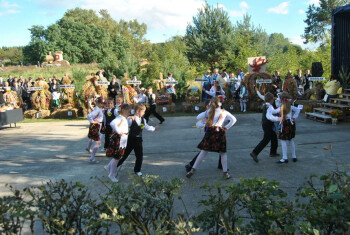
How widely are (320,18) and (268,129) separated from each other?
4225 centimetres

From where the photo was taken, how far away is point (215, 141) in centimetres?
560

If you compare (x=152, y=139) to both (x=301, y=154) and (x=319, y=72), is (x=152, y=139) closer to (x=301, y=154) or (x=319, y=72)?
(x=301, y=154)

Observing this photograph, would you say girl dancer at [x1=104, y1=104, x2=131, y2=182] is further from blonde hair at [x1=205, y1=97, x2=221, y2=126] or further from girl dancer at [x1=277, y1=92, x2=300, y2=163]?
girl dancer at [x1=277, y1=92, x2=300, y2=163]

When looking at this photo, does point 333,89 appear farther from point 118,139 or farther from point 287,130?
point 118,139

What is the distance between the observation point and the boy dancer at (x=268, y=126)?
6375 millimetres

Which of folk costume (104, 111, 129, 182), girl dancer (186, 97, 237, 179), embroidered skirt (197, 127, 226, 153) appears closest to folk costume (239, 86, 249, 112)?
girl dancer (186, 97, 237, 179)

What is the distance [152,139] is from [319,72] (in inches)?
401

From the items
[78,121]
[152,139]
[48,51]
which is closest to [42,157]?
[152,139]

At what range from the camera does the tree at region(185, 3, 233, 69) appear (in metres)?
24.2

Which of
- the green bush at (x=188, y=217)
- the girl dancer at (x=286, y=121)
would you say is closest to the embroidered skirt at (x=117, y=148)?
the green bush at (x=188, y=217)

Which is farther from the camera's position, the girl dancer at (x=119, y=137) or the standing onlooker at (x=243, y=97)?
the standing onlooker at (x=243, y=97)

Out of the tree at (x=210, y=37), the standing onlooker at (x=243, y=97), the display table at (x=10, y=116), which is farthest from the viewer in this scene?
the tree at (x=210, y=37)

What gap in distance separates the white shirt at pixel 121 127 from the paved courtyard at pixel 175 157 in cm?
79

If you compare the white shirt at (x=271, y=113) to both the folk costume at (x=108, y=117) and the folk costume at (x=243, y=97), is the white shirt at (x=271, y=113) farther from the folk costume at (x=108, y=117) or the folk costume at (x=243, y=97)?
the folk costume at (x=243, y=97)
